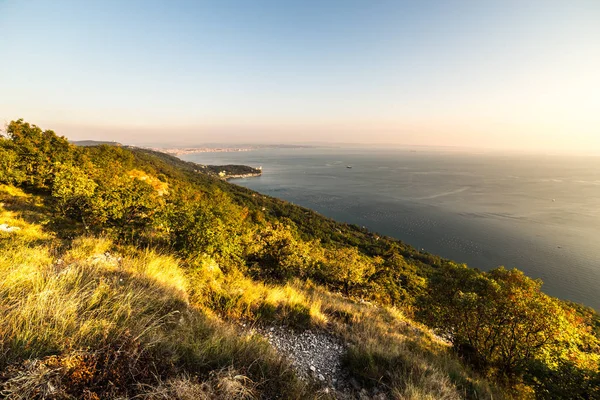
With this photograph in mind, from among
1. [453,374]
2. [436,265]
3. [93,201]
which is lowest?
[436,265]

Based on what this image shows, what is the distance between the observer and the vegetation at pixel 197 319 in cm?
260

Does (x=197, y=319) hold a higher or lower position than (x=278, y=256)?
higher

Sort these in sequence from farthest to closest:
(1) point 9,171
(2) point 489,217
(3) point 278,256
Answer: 1. (2) point 489,217
2. (1) point 9,171
3. (3) point 278,256

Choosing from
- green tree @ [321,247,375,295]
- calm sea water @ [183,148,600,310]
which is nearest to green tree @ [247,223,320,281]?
green tree @ [321,247,375,295]

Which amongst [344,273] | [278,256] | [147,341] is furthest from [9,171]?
[344,273]

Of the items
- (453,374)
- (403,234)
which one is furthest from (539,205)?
(453,374)

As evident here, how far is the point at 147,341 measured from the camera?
3.09 meters

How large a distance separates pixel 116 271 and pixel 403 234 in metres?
80.8

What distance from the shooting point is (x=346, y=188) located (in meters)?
136

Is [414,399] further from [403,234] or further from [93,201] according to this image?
[403,234]

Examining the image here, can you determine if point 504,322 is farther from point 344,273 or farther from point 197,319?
point 197,319

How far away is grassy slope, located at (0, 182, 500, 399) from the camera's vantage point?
2371 millimetres

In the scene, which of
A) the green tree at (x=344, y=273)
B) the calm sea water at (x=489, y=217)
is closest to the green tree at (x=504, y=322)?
the green tree at (x=344, y=273)

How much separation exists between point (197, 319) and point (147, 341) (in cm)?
158
